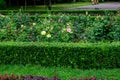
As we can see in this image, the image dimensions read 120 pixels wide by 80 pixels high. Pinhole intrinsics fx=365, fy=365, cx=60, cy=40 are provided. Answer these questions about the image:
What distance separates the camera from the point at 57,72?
6.79 m

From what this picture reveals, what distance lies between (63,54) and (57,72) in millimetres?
479

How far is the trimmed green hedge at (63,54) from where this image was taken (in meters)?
7.00

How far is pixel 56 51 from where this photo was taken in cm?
716

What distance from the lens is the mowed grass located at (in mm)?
6578

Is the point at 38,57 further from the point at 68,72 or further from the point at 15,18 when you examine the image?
the point at 15,18

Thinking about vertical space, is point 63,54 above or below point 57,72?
above

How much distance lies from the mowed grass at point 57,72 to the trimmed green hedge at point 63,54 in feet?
0.47

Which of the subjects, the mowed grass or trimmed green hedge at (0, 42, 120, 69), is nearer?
the mowed grass

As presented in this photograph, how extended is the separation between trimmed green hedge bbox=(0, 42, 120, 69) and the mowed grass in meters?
0.14

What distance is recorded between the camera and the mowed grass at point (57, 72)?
6.58m

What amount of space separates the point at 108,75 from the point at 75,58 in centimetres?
81

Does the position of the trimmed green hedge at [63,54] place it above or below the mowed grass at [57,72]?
above

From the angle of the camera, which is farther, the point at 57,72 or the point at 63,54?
the point at 63,54

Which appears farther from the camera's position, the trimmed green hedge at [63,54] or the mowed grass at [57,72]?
the trimmed green hedge at [63,54]
